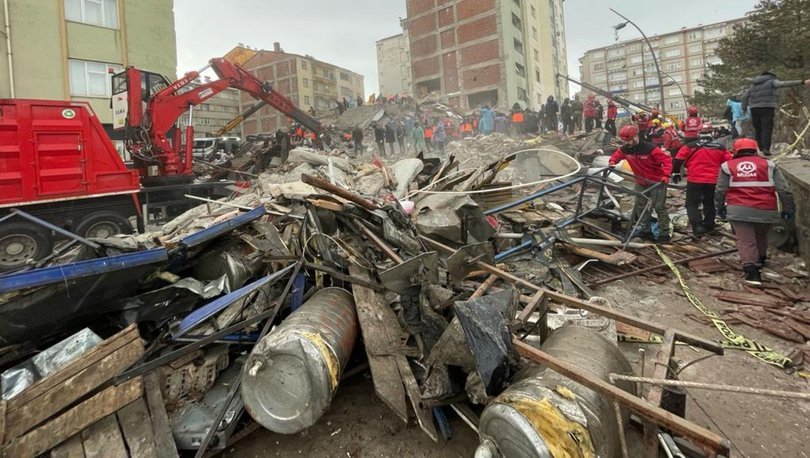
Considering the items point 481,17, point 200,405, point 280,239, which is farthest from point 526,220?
point 481,17

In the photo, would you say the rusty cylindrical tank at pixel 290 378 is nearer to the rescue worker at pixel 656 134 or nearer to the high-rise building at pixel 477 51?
the rescue worker at pixel 656 134

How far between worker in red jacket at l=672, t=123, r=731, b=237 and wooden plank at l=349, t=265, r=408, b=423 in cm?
628

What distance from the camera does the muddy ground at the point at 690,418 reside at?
251 cm

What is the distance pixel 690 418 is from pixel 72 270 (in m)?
4.65

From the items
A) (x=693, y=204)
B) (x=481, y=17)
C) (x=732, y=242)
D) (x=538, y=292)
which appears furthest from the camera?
(x=481, y=17)

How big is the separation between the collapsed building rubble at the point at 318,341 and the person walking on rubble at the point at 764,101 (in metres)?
5.30

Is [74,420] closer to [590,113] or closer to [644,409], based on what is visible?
[644,409]

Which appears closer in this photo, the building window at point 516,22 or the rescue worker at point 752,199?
the rescue worker at point 752,199

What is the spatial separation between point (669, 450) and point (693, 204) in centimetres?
590

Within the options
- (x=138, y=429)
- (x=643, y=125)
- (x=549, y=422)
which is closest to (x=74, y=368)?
(x=138, y=429)

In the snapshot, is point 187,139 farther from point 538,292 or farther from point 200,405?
point 538,292

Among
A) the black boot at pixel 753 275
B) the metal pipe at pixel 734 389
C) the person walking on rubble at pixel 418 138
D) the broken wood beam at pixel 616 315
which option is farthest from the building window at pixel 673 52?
the metal pipe at pixel 734 389

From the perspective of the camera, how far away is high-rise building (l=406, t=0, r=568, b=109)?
33.5m

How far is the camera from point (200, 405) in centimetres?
267
